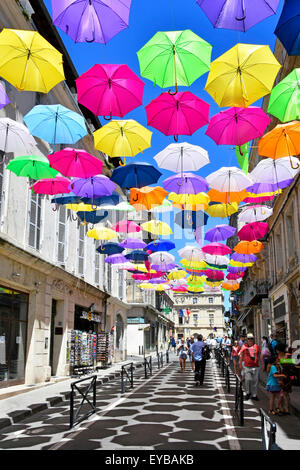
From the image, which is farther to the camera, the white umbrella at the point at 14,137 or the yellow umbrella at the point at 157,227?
the yellow umbrella at the point at 157,227

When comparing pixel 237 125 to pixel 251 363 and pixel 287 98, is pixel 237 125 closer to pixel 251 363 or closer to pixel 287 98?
pixel 287 98

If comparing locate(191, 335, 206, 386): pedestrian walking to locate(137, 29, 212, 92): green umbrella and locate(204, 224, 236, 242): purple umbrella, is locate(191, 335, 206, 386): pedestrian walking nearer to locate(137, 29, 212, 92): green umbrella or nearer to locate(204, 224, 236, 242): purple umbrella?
locate(204, 224, 236, 242): purple umbrella

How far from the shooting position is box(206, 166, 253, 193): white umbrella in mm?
11492

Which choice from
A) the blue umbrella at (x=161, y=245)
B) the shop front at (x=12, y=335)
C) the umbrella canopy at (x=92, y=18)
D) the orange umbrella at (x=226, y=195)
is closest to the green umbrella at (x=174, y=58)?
the umbrella canopy at (x=92, y=18)

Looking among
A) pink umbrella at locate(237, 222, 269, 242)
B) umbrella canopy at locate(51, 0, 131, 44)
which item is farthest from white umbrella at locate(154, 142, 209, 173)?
pink umbrella at locate(237, 222, 269, 242)

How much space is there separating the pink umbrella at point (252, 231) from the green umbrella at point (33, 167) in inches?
316

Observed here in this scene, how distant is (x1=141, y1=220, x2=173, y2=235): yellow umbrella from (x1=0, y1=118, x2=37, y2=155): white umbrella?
21.3ft

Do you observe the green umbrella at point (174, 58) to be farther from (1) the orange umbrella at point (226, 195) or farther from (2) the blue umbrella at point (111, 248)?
(2) the blue umbrella at point (111, 248)

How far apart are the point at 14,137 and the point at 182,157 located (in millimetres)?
3960

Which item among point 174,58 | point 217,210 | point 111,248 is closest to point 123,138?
point 174,58

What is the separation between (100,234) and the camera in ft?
52.0

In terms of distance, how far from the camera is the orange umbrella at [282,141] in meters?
9.05

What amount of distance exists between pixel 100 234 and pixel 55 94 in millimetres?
7149

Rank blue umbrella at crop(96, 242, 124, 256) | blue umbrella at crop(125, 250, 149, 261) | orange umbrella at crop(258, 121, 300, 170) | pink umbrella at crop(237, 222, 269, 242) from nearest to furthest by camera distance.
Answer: orange umbrella at crop(258, 121, 300, 170)
pink umbrella at crop(237, 222, 269, 242)
blue umbrella at crop(96, 242, 124, 256)
blue umbrella at crop(125, 250, 149, 261)
